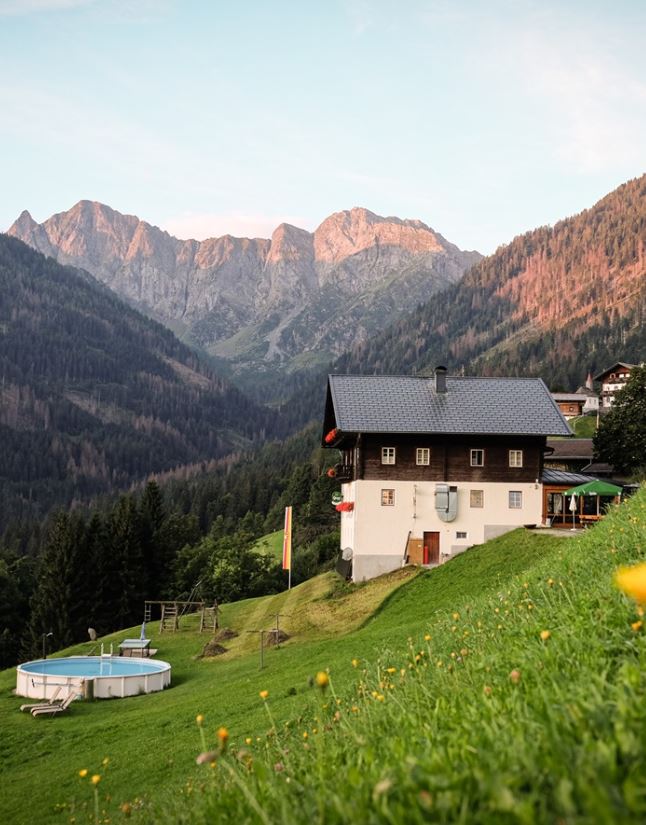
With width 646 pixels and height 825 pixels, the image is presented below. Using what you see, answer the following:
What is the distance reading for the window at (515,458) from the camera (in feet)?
158

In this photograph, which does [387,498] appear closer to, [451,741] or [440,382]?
[440,382]

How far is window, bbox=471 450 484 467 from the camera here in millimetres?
47938

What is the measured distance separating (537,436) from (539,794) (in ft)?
148

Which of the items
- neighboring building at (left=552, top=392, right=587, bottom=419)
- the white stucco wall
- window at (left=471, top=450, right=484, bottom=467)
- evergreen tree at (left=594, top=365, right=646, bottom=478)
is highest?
neighboring building at (left=552, top=392, right=587, bottom=419)

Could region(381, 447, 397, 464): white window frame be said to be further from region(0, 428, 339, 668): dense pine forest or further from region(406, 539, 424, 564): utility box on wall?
region(0, 428, 339, 668): dense pine forest

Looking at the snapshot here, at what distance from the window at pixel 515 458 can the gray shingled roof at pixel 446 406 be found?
1.41 meters

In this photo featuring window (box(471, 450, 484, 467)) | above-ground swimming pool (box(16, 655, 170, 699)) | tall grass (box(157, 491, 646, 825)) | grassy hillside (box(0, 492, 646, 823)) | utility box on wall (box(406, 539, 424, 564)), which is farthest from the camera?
window (box(471, 450, 484, 467))

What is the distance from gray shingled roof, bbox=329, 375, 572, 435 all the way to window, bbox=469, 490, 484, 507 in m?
3.46

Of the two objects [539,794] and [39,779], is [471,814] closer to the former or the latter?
[539,794]

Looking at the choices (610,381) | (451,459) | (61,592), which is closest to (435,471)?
(451,459)

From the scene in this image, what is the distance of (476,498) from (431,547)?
3.92 m

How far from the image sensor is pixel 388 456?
47.5 m

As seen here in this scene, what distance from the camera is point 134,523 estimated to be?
84.4 m

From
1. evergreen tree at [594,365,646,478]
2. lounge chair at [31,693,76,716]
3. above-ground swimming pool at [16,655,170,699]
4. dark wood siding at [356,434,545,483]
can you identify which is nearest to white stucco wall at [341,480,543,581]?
dark wood siding at [356,434,545,483]
